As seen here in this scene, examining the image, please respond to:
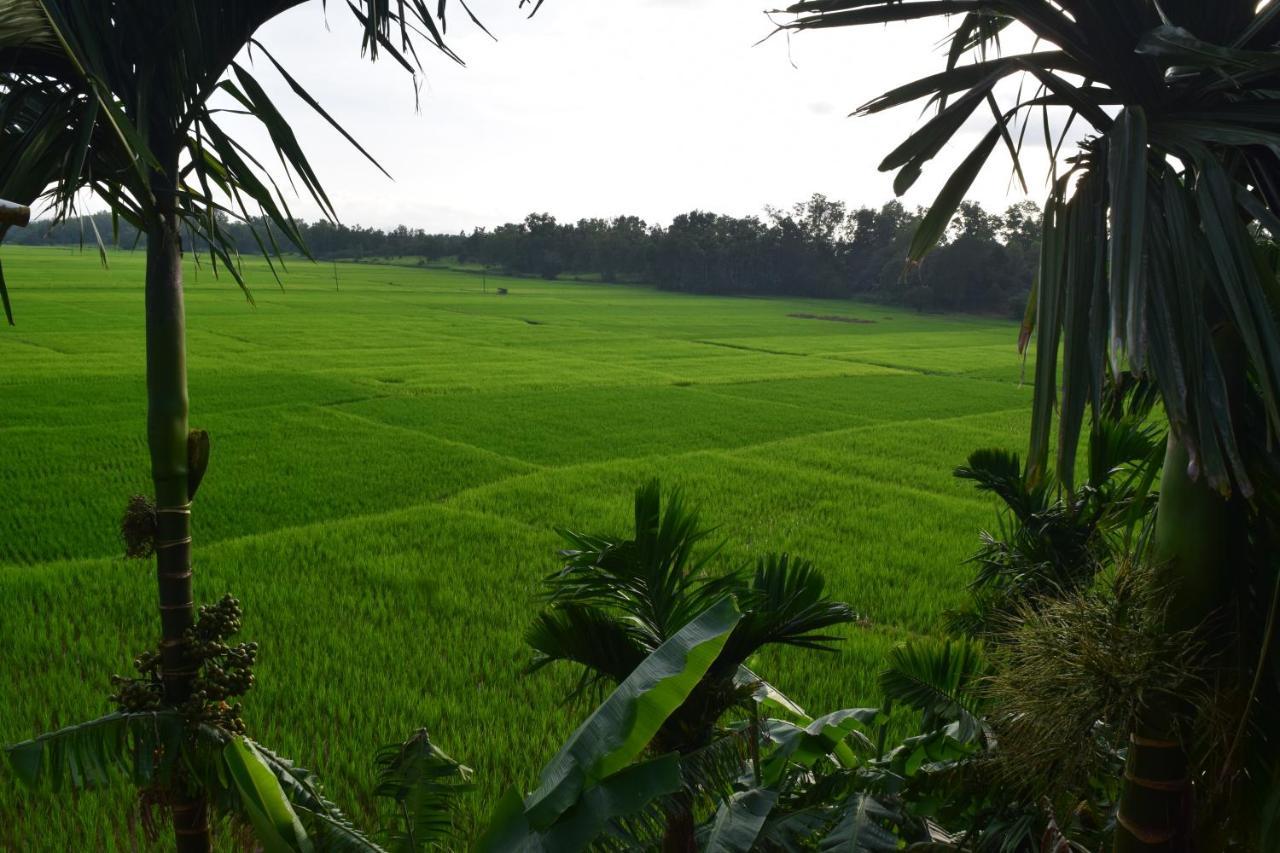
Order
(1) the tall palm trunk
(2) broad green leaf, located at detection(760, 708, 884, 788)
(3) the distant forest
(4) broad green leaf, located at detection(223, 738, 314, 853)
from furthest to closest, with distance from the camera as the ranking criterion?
(3) the distant forest < (2) broad green leaf, located at detection(760, 708, 884, 788) < (1) the tall palm trunk < (4) broad green leaf, located at detection(223, 738, 314, 853)

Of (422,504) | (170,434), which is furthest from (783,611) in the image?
(422,504)

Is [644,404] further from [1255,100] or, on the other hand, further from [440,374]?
[1255,100]

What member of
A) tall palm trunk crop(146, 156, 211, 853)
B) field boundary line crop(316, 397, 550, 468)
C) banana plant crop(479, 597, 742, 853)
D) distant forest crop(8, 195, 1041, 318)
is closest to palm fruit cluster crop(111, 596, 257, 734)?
tall palm trunk crop(146, 156, 211, 853)

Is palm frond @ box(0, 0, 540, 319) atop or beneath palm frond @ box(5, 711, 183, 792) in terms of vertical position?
atop

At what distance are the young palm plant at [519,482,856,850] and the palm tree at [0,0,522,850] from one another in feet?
3.66

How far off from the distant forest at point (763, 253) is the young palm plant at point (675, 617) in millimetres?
58144

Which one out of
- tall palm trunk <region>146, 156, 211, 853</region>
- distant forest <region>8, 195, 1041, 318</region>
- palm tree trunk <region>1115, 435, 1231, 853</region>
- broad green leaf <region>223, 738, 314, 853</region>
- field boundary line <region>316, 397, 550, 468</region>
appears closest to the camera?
palm tree trunk <region>1115, 435, 1231, 853</region>

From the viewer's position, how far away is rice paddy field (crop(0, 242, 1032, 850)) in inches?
234

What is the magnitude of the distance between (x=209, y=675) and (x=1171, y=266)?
2.68 meters

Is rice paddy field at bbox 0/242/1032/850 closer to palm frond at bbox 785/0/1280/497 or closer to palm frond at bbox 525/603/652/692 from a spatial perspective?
palm frond at bbox 525/603/652/692

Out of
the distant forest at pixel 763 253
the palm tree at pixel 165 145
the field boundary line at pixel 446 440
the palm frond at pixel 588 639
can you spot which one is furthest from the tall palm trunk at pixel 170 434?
the distant forest at pixel 763 253

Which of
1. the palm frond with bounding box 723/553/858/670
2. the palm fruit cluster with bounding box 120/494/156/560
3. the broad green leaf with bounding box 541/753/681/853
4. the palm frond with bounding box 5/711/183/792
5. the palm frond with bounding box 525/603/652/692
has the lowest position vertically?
the palm frond with bounding box 5/711/183/792

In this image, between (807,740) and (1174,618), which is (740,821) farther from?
(1174,618)

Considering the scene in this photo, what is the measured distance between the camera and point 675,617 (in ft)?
9.52
